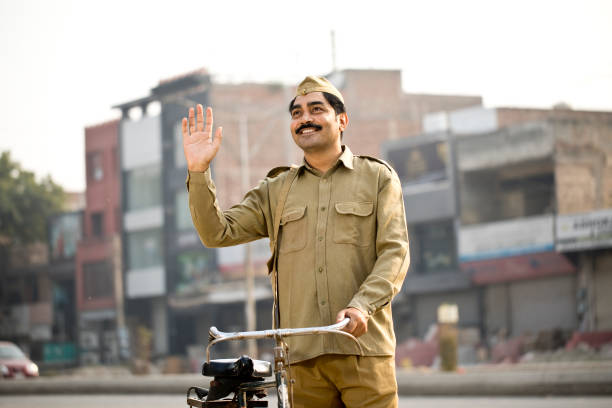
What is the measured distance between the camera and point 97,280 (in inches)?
2224

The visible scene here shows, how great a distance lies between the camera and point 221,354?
45219 millimetres

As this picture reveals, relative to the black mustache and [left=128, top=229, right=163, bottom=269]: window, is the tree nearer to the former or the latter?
[left=128, top=229, right=163, bottom=269]: window

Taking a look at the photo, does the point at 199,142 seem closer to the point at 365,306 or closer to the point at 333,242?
the point at 333,242

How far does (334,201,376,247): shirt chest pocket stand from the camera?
159 inches

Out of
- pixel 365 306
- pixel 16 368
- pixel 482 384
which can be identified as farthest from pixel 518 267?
pixel 365 306

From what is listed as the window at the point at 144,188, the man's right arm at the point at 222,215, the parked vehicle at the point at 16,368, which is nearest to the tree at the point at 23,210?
the window at the point at 144,188

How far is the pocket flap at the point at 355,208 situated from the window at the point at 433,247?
119 ft

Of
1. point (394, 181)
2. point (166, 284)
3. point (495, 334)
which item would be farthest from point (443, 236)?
point (394, 181)

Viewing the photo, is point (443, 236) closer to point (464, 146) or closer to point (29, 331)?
point (464, 146)

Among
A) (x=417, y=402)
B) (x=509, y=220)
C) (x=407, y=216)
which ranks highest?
(x=407, y=216)

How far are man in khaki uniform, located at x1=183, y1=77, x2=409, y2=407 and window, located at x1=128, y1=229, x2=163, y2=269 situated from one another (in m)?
48.9

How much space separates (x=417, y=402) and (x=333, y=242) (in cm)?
1128

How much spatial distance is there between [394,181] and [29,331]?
200 feet

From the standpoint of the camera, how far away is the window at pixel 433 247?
40.3 meters
